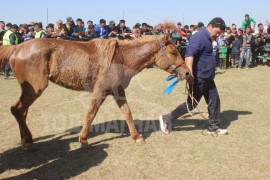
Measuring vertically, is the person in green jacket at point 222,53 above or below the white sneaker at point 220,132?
above

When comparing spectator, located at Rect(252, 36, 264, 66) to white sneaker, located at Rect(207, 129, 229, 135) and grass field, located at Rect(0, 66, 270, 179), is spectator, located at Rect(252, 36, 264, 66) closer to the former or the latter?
grass field, located at Rect(0, 66, 270, 179)

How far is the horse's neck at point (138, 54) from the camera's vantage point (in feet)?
17.3

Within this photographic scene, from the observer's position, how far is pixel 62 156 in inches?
186

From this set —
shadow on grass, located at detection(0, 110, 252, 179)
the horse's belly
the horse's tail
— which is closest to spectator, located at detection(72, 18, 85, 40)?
shadow on grass, located at detection(0, 110, 252, 179)

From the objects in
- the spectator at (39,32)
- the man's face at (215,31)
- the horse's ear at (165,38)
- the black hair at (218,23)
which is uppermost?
the spectator at (39,32)

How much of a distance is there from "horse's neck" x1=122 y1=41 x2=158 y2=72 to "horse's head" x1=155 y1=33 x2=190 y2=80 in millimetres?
117

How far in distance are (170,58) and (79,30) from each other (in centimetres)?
921

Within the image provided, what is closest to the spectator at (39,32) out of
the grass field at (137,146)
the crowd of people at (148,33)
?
the crowd of people at (148,33)

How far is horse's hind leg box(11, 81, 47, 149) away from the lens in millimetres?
4688

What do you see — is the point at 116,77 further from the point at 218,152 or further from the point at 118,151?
the point at 218,152

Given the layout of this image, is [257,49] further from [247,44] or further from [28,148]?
[28,148]

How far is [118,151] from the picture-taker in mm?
4918

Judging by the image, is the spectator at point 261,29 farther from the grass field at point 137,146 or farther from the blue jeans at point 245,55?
the grass field at point 137,146

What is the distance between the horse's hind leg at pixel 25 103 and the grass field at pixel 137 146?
0.24 m
